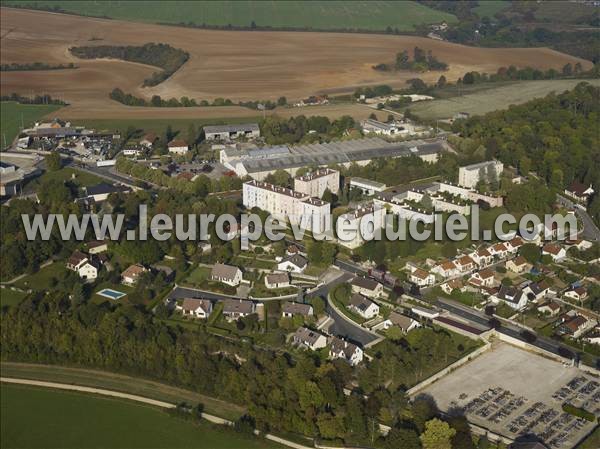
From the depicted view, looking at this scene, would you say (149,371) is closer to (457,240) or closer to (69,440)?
(69,440)

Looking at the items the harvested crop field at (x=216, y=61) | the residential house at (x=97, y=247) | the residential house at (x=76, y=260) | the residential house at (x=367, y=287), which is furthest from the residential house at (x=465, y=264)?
the harvested crop field at (x=216, y=61)

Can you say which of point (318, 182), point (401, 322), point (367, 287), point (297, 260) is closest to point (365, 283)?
point (367, 287)

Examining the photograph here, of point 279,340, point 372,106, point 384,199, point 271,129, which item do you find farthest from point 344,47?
point 279,340

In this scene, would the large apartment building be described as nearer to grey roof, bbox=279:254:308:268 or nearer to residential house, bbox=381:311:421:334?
grey roof, bbox=279:254:308:268

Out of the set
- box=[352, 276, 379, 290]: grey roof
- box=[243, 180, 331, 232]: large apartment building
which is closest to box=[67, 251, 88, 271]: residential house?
box=[243, 180, 331, 232]: large apartment building

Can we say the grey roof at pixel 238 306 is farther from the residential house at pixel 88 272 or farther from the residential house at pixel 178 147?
the residential house at pixel 178 147

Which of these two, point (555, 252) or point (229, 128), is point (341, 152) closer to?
point (229, 128)
